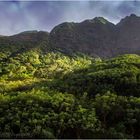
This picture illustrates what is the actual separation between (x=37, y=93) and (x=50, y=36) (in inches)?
4977

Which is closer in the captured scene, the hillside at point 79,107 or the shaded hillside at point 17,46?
the hillside at point 79,107

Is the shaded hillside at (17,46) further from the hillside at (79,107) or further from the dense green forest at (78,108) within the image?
the dense green forest at (78,108)

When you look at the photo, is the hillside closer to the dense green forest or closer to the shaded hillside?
the dense green forest

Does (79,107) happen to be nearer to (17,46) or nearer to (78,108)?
(78,108)

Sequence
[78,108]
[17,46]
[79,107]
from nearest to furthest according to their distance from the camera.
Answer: [79,107]
[78,108]
[17,46]

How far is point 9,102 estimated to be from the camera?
68.1m

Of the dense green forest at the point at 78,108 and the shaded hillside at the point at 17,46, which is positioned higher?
the shaded hillside at the point at 17,46

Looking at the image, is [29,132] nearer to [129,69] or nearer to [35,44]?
[129,69]

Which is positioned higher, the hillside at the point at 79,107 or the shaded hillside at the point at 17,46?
the shaded hillside at the point at 17,46

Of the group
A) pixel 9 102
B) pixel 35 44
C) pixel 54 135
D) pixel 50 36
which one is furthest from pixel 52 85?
pixel 50 36

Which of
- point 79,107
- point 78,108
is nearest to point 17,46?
point 78,108

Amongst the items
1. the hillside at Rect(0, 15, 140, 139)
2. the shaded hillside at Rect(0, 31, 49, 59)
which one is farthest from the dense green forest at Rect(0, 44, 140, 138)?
the shaded hillside at Rect(0, 31, 49, 59)

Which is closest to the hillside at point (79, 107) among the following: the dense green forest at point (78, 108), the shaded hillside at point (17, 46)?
the dense green forest at point (78, 108)

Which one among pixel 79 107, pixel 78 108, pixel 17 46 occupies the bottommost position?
pixel 78 108
